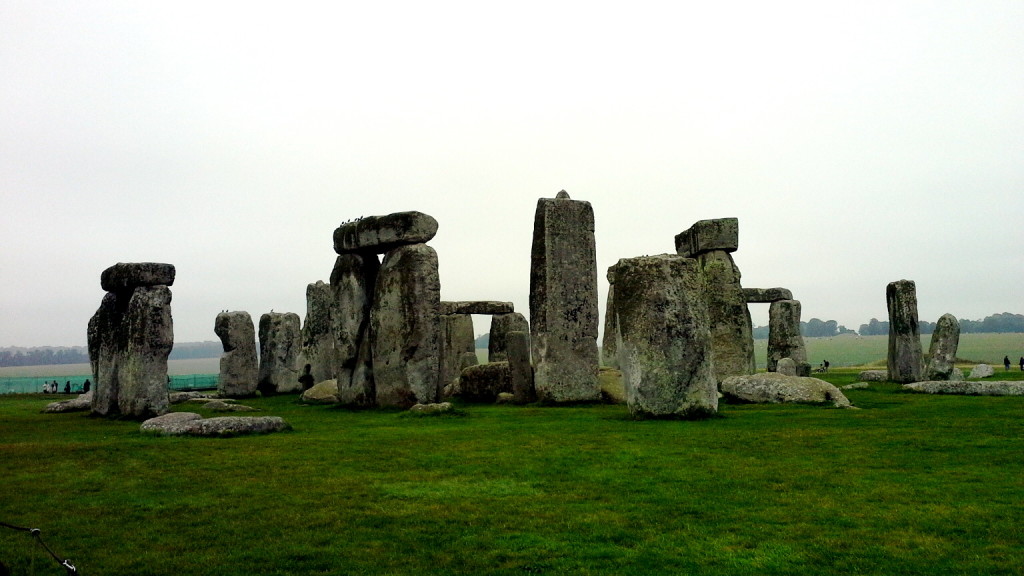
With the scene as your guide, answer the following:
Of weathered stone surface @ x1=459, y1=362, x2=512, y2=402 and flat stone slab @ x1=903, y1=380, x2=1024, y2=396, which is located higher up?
weathered stone surface @ x1=459, y1=362, x2=512, y2=402

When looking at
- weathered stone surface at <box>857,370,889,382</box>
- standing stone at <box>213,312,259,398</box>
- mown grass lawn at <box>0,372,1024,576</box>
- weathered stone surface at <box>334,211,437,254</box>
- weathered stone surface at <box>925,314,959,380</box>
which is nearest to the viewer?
mown grass lawn at <box>0,372,1024,576</box>

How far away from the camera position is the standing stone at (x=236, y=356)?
22938mm

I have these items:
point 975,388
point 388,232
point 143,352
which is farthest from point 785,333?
point 143,352

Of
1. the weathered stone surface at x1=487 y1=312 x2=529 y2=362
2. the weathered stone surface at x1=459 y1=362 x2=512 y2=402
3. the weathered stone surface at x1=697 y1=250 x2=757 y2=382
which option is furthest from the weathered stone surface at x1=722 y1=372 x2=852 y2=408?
the weathered stone surface at x1=487 y1=312 x2=529 y2=362

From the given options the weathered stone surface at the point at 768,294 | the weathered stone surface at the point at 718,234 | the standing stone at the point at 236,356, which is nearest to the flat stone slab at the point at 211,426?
the standing stone at the point at 236,356

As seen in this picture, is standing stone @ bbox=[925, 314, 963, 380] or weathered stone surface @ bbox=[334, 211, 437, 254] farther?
standing stone @ bbox=[925, 314, 963, 380]

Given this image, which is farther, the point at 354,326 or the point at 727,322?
the point at 727,322

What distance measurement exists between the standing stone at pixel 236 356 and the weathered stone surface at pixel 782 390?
1437cm

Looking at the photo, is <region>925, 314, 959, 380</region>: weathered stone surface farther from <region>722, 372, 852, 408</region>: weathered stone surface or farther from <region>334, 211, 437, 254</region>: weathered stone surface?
<region>334, 211, 437, 254</region>: weathered stone surface

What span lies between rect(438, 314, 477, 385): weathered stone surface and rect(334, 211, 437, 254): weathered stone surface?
5.42m

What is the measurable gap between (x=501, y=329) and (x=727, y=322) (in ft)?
30.6

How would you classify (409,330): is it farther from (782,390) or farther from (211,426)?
(782,390)

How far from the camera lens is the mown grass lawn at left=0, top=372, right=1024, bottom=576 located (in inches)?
199

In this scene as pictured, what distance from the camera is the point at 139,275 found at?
14953 millimetres
